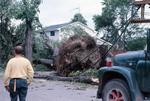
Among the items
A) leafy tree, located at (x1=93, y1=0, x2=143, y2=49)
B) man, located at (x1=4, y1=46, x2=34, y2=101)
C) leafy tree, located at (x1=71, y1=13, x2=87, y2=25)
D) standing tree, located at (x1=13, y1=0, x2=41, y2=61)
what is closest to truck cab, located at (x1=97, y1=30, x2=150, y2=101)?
man, located at (x1=4, y1=46, x2=34, y2=101)

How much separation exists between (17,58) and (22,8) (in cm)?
2433

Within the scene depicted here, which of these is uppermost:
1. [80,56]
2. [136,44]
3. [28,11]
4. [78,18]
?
[78,18]

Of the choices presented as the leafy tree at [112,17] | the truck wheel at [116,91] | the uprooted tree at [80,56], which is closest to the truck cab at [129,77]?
the truck wheel at [116,91]

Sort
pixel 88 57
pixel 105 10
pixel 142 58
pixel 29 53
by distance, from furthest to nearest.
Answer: pixel 105 10 → pixel 29 53 → pixel 88 57 → pixel 142 58

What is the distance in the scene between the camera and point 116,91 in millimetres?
10742

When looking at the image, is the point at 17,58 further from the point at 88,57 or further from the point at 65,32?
the point at 65,32

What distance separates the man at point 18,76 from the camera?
9.38 meters

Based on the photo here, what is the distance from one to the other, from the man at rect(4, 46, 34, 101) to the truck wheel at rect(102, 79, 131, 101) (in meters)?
2.32

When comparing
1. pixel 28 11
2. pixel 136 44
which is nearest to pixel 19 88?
pixel 28 11

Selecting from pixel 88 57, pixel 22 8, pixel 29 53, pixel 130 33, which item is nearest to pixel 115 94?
pixel 88 57

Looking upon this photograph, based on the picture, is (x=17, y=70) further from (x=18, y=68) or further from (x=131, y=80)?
(x=131, y=80)

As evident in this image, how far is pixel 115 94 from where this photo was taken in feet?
35.4

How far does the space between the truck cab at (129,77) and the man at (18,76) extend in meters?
2.32

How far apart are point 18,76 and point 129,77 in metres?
2.64
